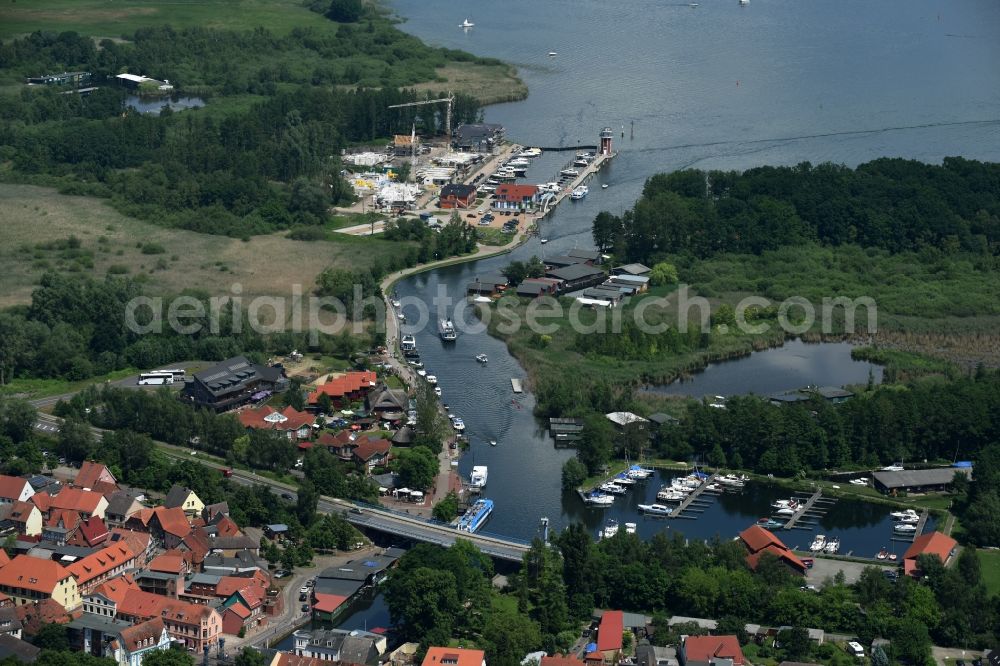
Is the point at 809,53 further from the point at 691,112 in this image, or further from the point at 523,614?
the point at 523,614

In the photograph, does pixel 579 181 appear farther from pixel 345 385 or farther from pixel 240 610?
pixel 240 610

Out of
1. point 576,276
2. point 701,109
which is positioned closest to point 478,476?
point 576,276

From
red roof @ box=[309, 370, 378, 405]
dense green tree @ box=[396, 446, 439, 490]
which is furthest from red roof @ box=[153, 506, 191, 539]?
red roof @ box=[309, 370, 378, 405]

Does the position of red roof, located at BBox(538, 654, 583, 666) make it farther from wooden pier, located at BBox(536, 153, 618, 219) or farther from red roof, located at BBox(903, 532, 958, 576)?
wooden pier, located at BBox(536, 153, 618, 219)

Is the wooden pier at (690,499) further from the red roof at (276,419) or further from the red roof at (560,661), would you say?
the red roof at (276,419)

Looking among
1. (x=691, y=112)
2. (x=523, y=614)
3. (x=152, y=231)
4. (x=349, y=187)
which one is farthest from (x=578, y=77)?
(x=523, y=614)
